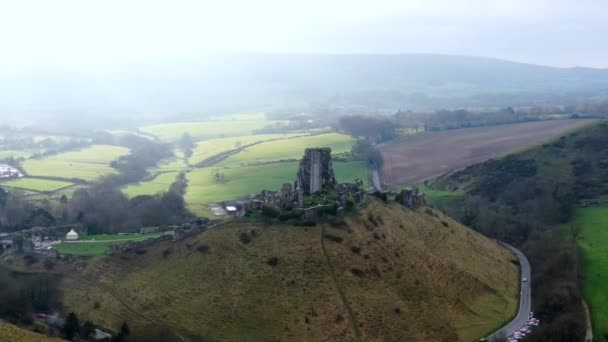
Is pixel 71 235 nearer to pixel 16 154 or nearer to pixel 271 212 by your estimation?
pixel 271 212

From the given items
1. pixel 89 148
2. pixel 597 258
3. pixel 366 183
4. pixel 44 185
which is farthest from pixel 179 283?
pixel 89 148

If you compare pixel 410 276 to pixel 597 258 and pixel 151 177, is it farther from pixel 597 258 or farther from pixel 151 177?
pixel 151 177

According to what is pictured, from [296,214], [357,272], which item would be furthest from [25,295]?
[357,272]

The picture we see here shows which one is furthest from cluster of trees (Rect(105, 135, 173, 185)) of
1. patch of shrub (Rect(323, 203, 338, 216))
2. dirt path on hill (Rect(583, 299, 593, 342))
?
dirt path on hill (Rect(583, 299, 593, 342))

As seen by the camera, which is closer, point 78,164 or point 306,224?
point 306,224

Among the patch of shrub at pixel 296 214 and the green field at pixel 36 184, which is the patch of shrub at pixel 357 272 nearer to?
the patch of shrub at pixel 296 214

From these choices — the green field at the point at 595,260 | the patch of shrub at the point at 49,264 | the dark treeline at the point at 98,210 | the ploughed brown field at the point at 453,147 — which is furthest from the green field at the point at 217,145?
the green field at the point at 595,260

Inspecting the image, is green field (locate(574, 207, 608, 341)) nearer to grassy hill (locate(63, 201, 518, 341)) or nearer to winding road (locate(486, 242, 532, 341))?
winding road (locate(486, 242, 532, 341))
